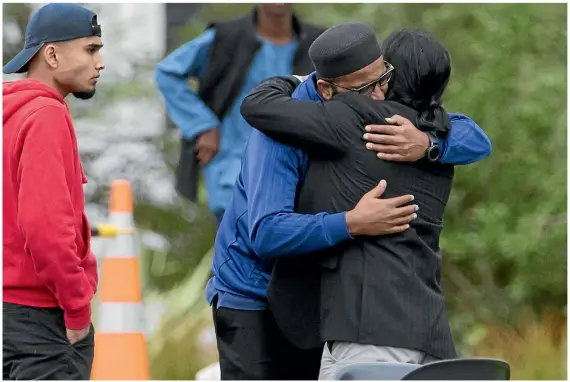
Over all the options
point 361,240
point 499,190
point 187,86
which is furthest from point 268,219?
point 499,190

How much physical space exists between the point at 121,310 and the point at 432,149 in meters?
2.56

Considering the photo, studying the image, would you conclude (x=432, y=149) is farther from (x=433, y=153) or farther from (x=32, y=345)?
(x=32, y=345)

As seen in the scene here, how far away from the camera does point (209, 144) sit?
6.54 m

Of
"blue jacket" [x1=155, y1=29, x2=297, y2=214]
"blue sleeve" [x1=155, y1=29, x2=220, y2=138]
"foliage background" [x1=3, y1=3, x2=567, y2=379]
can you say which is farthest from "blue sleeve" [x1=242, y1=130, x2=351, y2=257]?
"foliage background" [x1=3, y1=3, x2=567, y2=379]

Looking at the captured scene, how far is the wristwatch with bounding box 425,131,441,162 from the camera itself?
401 centimetres

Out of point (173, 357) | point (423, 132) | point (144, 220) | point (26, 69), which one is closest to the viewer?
point (423, 132)

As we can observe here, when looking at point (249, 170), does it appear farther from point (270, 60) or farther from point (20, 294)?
point (270, 60)

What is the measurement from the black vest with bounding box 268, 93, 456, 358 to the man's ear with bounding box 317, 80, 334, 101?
0.24ft

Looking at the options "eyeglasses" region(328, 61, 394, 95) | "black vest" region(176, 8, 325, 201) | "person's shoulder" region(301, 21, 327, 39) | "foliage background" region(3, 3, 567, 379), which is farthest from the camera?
"foliage background" region(3, 3, 567, 379)

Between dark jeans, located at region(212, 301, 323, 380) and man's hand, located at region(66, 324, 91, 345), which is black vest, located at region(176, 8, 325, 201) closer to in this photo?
dark jeans, located at region(212, 301, 323, 380)

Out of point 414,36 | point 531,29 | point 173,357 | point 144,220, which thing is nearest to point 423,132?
point 414,36

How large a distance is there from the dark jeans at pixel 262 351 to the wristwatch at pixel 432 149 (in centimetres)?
68

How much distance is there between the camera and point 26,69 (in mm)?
4367

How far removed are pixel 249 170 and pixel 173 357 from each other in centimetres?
335
